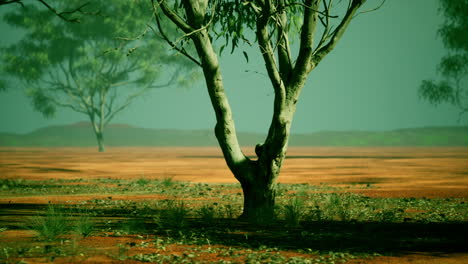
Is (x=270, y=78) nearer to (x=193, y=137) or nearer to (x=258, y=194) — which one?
(x=258, y=194)

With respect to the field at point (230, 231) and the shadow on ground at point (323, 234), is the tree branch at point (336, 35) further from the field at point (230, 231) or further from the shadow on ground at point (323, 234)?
the shadow on ground at point (323, 234)

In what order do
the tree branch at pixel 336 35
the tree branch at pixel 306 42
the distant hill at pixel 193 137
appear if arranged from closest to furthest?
1. the tree branch at pixel 306 42
2. the tree branch at pixel 336 35
3. the distant hill at pixel 193 137

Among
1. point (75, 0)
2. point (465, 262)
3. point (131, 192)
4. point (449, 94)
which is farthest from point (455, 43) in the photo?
point (75, 0)

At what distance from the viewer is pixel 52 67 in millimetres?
45688

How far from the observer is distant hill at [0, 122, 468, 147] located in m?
103

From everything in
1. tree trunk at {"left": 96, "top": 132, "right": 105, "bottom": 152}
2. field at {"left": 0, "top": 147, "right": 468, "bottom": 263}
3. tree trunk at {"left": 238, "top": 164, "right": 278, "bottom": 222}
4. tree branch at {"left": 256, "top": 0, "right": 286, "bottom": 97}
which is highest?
tree branch at {"left": 256, "top": 0, "right": 286, "bottom": 97}

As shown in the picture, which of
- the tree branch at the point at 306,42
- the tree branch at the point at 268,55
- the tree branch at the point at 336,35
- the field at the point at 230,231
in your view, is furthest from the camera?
the tree branch at the point at 336,35

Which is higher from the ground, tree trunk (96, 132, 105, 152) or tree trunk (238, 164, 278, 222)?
tree trunk (96, 132, 105, 152)

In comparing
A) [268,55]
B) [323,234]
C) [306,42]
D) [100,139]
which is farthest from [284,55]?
[100,139]

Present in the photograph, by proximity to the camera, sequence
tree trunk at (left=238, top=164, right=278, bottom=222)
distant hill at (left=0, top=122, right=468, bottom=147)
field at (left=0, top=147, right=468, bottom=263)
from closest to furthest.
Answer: field at (left=0, top=147, right=468, bottom=263) → tree trunk at (left=238, top=164, right=278, bottom=222) → distant hill at (left=0, top=122, right=468, bottom=147)

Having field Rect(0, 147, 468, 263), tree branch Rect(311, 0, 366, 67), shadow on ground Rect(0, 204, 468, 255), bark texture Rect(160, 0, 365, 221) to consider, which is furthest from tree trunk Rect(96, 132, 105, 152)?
tree branch Rect(311, 0, 366, 67)

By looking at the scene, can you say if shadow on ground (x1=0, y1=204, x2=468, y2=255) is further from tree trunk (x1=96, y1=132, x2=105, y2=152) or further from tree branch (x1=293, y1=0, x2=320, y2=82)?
tree trunk (x1=96, y1=132, x2=105, y2=152)

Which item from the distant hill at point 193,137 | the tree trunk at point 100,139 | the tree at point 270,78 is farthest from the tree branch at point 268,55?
the distant hill at point 193,137

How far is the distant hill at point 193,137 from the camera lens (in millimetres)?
102688
